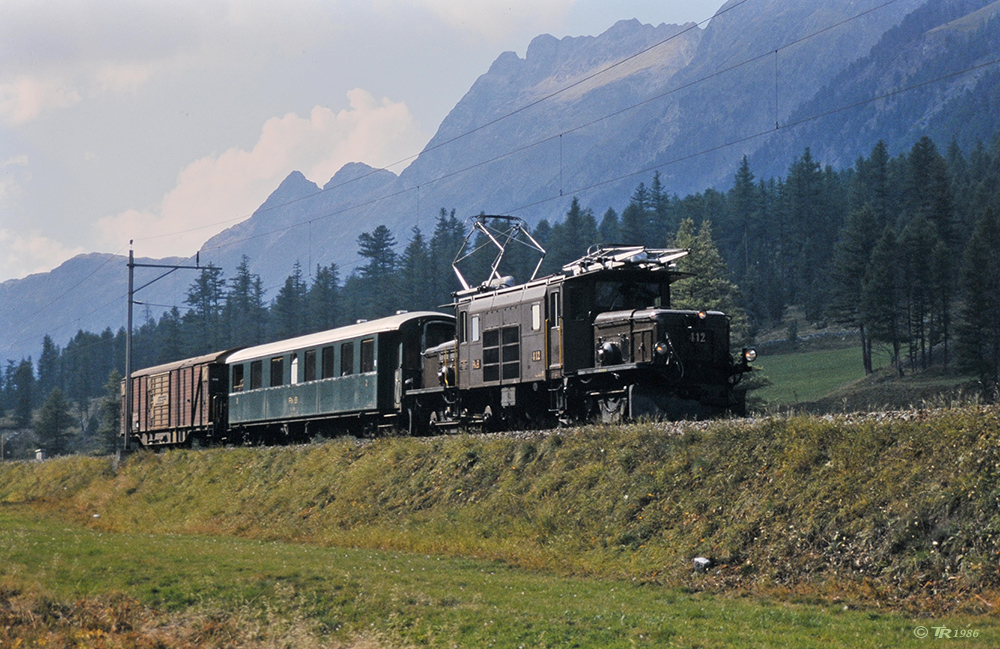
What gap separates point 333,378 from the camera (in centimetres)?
3509

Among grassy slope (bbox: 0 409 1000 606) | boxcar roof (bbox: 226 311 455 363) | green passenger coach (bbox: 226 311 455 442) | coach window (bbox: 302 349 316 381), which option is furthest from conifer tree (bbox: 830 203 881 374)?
grassy slope (bbox: 0 409 1000 606)

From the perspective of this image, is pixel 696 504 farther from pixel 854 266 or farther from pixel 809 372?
pixel 809 372

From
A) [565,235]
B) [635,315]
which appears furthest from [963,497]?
[565,235]

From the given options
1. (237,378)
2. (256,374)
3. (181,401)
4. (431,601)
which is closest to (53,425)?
(181,401)

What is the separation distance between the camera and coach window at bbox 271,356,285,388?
1518 inches

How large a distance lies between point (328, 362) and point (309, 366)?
135 centimetres

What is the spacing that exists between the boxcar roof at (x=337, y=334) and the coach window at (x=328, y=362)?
11.3 inches

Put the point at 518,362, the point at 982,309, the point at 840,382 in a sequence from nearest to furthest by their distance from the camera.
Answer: the point at 518,362 → the point at 982,309 → the point at 840,382

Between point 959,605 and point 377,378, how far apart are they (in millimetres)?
22381

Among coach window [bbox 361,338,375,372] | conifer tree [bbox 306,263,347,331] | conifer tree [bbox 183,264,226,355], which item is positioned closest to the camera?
coach window [bbox 361,338,375,372]

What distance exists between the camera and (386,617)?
48.7ft

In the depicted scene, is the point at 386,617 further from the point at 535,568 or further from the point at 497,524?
the point at 497,524

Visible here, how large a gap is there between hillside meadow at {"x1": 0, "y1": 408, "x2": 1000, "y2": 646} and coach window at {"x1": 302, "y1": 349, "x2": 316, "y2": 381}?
10.5 meters

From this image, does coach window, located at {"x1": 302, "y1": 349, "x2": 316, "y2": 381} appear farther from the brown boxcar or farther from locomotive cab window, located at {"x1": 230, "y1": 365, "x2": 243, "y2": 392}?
the brown boxcar
